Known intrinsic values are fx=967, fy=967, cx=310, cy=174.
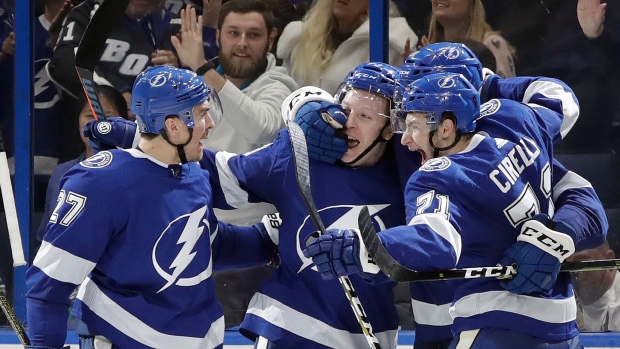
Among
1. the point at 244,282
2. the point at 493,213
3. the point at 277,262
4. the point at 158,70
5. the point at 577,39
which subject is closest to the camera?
the point at 493,213

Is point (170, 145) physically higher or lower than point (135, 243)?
higher

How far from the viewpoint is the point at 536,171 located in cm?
231

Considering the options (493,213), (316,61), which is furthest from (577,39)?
(493,213)

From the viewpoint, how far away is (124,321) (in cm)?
240

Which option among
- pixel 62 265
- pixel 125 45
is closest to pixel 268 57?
pixel 125 45

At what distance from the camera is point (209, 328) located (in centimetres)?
252

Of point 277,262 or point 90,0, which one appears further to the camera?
point 90,0

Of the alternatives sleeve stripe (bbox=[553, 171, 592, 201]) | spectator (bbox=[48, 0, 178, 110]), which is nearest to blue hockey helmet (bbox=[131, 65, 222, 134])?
sleeve stripe (bbox=[553, 171, 592, 201])

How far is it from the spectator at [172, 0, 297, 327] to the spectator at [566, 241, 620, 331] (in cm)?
134

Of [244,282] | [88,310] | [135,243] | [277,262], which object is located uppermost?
[135,243]

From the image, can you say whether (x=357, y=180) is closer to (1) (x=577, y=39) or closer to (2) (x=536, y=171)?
(2) (x=536, y=171)

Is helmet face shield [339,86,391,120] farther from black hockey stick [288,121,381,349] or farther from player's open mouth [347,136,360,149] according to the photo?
black hockey stick [288,121,381,349]

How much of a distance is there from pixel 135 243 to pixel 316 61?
6.46ft

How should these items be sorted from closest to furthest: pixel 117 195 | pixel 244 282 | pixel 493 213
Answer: pixel 493 213 → pixel 117 195 → pixel 244 282
